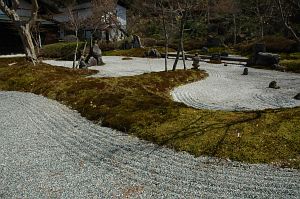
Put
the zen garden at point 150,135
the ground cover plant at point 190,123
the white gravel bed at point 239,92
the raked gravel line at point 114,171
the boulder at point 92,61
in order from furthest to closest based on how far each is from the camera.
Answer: the boulder at point 92,61 → the white gravel bed at point 239,92 → the ground cover plant at point 190,123 → the zen garden at point 150,135 → the raked gravel line at point 114,171

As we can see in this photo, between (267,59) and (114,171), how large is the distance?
90.1ft

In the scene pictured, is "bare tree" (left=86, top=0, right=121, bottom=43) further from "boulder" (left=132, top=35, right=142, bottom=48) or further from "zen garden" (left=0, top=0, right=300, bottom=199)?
"zen garden" (left=0, top=0, right=300, bottom=199)

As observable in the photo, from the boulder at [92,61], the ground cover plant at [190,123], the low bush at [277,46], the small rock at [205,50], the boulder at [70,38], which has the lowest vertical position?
the ground cover plant at [190,123]

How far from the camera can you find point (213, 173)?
338 inches

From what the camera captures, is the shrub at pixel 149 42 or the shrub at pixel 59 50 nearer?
the shrub at pixel 59 50

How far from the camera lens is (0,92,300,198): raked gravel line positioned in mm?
7805

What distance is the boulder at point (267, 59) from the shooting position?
32406mm

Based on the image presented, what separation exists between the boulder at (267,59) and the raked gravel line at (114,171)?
80.2 feet

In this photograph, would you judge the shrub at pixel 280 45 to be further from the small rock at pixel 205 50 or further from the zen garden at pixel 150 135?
the zen garden at pixel 150 135

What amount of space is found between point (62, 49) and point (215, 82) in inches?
1113

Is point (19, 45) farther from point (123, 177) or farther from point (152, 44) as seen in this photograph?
point (123, 177)

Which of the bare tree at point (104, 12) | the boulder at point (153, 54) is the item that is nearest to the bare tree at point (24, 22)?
the bare tree at point (104, 12)

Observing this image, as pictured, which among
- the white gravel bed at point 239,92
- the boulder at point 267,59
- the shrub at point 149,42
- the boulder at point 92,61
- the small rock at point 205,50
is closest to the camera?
the white gravel bed at point 239,92

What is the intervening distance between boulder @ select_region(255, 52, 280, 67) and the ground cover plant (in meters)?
18.5
